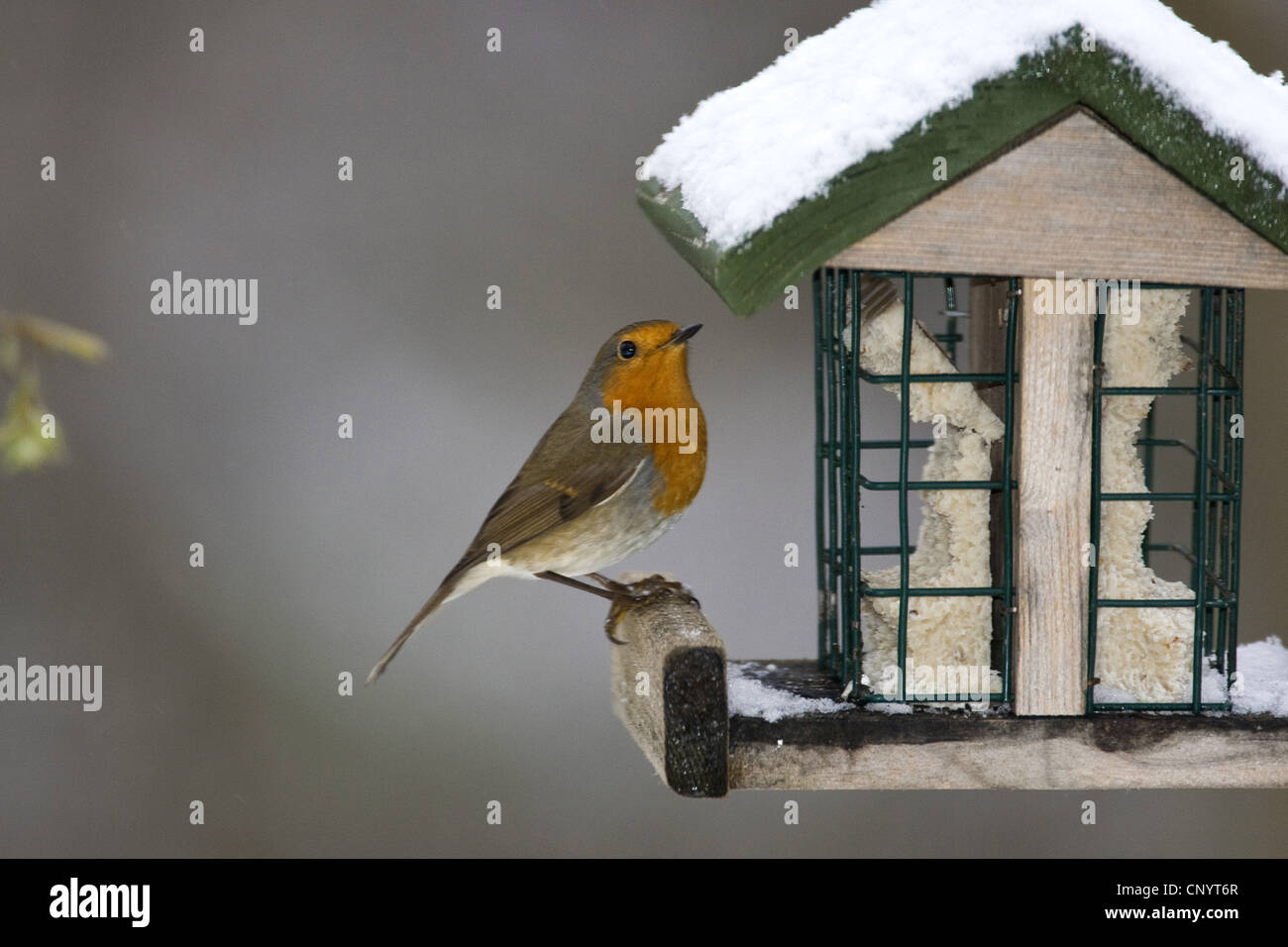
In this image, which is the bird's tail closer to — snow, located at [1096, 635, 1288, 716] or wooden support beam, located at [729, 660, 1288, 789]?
wooden support beam, located at [729, 660, 1288, 789]

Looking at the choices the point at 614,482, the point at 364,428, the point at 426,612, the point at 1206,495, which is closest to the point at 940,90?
the point at 1206,495

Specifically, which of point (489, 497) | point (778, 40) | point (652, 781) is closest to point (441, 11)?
point (778, 40)

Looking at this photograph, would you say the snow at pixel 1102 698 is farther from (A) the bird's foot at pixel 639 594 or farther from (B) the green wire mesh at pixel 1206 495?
(A) the bird's foot at pixel 639 594

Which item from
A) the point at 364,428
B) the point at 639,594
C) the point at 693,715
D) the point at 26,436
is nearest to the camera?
the point at 26,436

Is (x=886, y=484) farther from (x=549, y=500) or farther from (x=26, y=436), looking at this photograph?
(x=26, y=436)

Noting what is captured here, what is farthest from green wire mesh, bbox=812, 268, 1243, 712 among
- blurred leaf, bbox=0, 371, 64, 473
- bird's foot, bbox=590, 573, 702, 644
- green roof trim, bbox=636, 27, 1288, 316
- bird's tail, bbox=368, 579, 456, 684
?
blurred leaf, bbox=0, 371, 64, 473

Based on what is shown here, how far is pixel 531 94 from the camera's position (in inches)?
278

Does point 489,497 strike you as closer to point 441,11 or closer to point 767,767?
point 441,11

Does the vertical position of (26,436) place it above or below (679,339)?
below

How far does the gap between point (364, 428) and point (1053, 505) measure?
14.5ft

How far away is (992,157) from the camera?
2828 mm

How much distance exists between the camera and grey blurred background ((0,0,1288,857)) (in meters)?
6.70

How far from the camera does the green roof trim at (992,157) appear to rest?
2.73m

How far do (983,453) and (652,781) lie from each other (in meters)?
3.98
